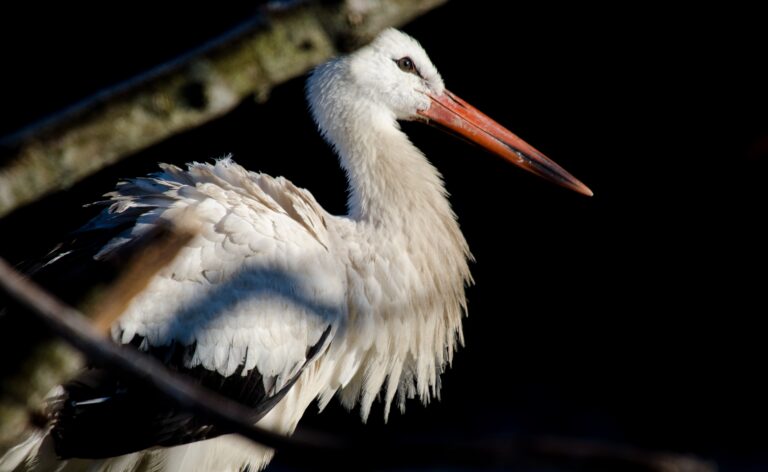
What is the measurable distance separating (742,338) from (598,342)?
52 centimetres

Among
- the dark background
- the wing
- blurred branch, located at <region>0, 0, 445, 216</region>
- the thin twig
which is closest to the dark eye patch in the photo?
the wing

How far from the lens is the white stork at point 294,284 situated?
175cm

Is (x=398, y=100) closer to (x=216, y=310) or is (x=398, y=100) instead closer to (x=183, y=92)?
(x=216, y=310)

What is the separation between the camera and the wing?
1.72 metres

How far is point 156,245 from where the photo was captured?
1585 mm

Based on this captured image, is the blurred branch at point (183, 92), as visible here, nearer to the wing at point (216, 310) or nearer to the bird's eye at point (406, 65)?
the wing at point (216, 310)

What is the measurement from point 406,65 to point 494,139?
0.97 ft

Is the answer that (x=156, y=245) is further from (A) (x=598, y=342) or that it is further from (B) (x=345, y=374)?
(A) (x=598, y=342)

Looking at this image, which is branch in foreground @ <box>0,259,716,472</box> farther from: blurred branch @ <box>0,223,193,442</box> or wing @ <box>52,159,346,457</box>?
wing @ <box>52,159,346,457</box>

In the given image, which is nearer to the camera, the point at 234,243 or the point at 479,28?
the point at 234,243

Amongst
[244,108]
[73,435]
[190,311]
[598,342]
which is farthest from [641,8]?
[73,435]

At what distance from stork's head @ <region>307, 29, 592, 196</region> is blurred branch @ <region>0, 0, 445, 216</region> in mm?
1578

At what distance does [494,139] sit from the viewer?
2.28m

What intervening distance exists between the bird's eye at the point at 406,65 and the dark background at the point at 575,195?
0.99 meters
